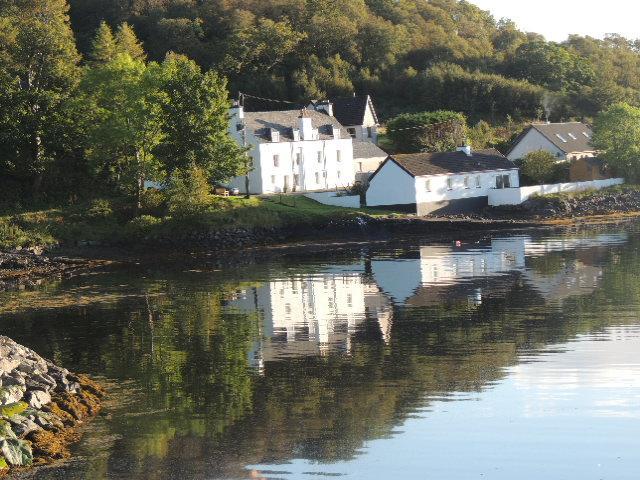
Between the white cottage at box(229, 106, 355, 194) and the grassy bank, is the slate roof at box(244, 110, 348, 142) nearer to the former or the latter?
the white cottage at box(229, 106, 355, 194)

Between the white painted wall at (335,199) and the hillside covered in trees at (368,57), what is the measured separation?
36.2m

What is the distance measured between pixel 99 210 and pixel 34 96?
9.93 m

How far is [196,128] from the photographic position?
234 feet

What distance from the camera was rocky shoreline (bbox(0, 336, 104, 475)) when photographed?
23.3 metres

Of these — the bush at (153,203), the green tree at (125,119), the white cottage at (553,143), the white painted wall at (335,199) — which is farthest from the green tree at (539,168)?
the green tree at (125,119)

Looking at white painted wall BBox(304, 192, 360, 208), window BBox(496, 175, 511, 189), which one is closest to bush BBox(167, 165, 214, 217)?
white painted wall BBox(304, 192, 360, 208)

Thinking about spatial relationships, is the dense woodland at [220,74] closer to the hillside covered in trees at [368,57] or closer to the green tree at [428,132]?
the hillside covered in trees at [368,57]

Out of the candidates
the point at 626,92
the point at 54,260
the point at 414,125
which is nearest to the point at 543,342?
the point at 54,260

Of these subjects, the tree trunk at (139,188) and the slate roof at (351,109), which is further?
the slate roof at (351,109)

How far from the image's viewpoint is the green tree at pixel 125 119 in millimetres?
70750

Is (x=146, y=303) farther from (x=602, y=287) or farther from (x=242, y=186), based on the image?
(x=242, y=186)

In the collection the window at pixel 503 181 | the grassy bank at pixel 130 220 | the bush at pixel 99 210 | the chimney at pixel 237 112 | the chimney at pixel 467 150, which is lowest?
the grassy bank at pixel 130 220

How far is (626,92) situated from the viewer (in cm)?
11544

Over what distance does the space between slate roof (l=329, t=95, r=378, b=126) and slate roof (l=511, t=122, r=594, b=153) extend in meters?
17.6
